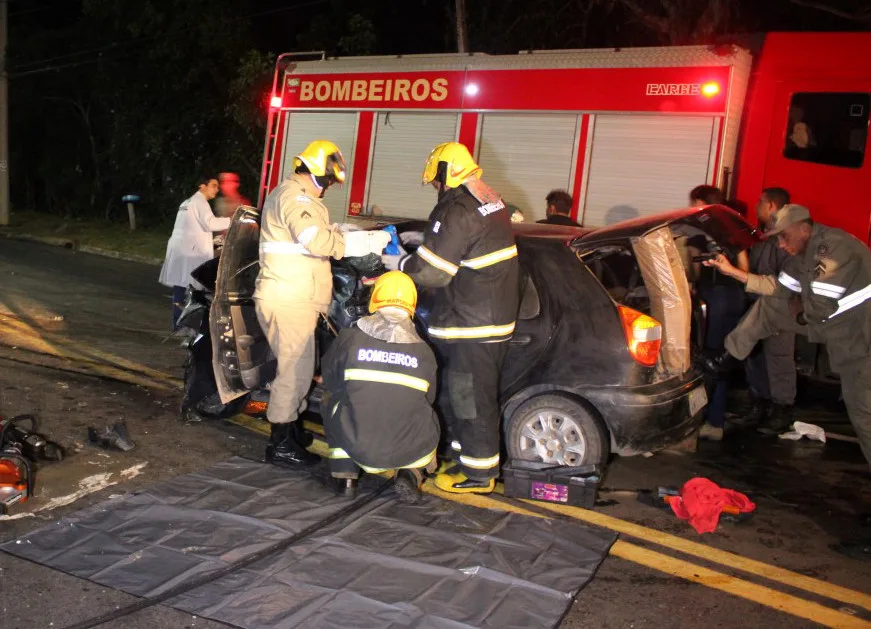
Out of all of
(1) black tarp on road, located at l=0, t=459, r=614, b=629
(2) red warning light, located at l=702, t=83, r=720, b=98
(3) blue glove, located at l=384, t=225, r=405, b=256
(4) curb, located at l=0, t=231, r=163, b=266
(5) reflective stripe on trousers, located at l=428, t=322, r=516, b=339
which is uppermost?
(2) red warning light, located at l=702, t=83, r=720, b=98

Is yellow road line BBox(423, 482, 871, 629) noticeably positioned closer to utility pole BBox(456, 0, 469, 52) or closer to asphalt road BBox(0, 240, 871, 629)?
asphalt road BBox(0, 240, 871, 629)

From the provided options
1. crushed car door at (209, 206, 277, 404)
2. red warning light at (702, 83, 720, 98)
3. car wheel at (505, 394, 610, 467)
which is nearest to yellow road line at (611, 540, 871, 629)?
car wheel at (505, 394, 610, 467)

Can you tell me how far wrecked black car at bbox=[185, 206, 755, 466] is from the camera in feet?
16.3

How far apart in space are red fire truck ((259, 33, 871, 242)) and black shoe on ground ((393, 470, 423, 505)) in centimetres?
474

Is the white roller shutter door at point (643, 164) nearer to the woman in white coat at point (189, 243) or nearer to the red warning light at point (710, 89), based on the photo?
the red warning light at point (710, 89)

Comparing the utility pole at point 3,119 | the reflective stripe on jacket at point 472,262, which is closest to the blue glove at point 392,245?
the reflective stripe on jacket at point 472,262

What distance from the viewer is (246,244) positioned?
564 cm

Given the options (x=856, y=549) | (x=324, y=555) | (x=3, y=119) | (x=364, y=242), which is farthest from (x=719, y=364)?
(x=3, y=119)

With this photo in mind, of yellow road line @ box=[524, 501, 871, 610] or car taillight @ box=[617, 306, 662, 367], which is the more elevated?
car taillight @ box=[617, 306, 662, 367]

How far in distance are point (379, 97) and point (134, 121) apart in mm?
14863

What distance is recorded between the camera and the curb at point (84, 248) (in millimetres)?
16594

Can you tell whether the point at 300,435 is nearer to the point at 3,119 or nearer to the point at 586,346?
the point at 586,346

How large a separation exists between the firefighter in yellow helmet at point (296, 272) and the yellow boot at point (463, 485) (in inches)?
32.2

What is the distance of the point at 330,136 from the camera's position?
1105cm
